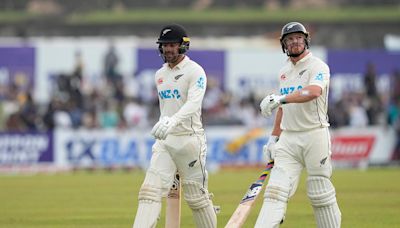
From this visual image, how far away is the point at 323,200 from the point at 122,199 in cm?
794

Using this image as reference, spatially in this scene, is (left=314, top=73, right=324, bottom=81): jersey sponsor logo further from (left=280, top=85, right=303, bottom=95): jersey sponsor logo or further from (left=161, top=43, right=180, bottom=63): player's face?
(left=161, top=43, right=180, bottom=63): player's face

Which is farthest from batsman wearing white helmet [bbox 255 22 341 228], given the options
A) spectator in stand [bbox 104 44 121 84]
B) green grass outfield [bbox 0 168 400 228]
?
spectator in stand [bbox 104 44 121 84]

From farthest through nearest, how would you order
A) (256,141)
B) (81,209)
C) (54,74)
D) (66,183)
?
1. (54,74)
2. (256,141)
3. (66,183)
4. (81,209)

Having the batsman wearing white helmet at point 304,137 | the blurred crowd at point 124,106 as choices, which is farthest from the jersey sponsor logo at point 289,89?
the blurred crowd at point 124,106

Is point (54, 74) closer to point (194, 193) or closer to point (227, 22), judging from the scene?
point (227, 22)

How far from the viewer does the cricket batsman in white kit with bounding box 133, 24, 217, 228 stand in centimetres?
1132

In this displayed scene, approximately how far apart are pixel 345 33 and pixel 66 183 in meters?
20.7

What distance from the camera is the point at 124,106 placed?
30.4 metres

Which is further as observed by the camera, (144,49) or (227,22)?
(227,22)

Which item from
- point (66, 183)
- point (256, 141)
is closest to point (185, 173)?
point (66, 183)

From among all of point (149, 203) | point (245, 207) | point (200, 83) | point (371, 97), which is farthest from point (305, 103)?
point (371, 97)

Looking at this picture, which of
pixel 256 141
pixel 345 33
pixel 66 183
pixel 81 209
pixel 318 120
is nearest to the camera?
pixel 318 120

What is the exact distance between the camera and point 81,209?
54.6 ft

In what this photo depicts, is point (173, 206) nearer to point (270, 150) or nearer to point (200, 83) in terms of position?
point (270, 150)
